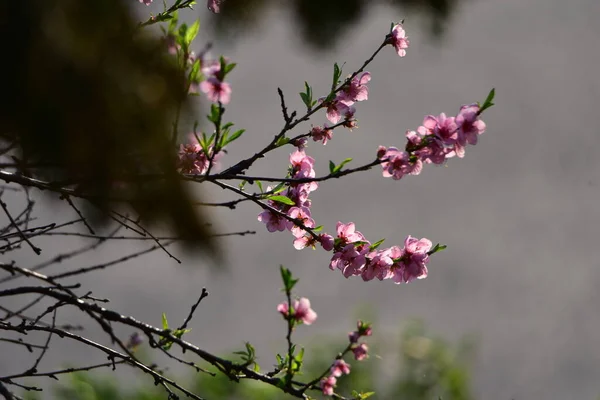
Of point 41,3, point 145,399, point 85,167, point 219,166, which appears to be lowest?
point 85,167

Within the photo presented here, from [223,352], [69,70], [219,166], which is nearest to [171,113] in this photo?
[69,70]

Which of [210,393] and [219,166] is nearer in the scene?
[219,166]

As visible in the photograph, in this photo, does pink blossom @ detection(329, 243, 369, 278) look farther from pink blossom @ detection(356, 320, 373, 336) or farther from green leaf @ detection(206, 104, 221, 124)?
green leaf @ detection(206, 104, 221, 124)

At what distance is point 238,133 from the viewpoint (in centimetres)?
204

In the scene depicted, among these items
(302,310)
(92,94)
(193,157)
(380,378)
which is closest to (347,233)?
(302,310)

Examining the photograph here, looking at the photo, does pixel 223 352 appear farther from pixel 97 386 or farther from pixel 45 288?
pixel 45 288

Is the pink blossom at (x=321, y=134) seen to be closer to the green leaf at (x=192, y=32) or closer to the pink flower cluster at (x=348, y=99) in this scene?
the pink flower cluster at (x=348, y=99)

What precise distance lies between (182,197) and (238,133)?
74cm

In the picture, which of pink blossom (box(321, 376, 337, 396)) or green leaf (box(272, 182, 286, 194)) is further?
green leaf (box(272, 182, 286, 194))

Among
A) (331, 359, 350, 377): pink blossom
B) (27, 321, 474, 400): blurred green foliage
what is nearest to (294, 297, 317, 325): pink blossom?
(331, 359, 350, 377): pink blossom

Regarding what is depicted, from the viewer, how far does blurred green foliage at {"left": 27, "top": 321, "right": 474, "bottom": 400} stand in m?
6.38

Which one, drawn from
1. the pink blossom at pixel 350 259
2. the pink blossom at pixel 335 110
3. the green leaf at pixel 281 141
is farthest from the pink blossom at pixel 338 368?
the pink blossom at pixel 335 110

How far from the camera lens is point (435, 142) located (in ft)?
6.88

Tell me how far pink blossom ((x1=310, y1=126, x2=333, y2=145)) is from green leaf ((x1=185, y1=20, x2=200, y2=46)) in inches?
22.8
